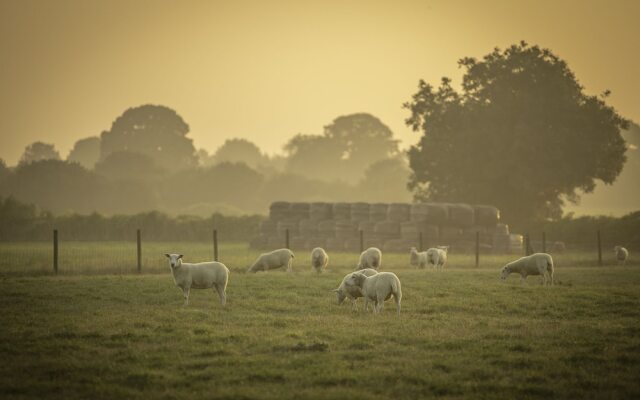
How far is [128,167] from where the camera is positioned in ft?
386

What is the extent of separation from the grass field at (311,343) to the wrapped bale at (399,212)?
2412cm

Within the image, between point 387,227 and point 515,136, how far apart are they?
47.9ft

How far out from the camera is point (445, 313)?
59.0ft

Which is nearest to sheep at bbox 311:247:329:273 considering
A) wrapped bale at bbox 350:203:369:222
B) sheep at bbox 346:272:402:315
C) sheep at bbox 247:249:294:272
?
sheep at bbox 247:249:294:272

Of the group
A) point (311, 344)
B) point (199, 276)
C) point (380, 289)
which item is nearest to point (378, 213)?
point (199, 276)

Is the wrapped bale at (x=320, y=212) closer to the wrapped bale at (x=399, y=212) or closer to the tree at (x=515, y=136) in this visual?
the wrapped bale at (x=399, y=212)

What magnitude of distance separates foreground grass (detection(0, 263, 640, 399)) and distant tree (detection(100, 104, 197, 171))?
135 meters

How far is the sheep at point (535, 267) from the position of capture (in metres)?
24.0

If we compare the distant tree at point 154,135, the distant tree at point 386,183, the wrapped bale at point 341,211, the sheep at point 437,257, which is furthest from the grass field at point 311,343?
the distant tree at point 154,135

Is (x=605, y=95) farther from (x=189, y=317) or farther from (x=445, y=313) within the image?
(x=189, y=317)

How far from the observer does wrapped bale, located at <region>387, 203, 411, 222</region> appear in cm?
4666

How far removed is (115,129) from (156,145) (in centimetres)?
1140

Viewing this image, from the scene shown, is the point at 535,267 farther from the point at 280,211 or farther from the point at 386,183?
the point at 386,183

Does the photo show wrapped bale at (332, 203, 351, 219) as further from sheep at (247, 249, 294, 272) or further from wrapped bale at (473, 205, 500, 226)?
sheep at (247, 249, 294, 272)
